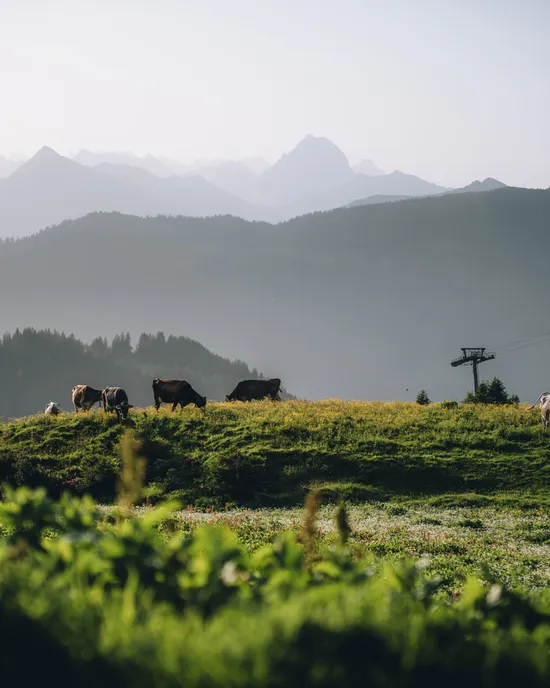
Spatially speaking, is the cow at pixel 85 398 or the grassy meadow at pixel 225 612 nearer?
the grassy meadow at pixel 225 612

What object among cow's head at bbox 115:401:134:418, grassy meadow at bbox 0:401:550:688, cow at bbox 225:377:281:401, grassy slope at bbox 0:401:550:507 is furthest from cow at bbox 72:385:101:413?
grassy meadow at bbox 0:401:550:688

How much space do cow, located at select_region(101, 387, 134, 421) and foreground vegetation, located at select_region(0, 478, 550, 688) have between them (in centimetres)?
4057

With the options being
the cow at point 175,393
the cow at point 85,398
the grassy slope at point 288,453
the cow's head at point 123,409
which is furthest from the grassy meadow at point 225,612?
the cow at point 85,398

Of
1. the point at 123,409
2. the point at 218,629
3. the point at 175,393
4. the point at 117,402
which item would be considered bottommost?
the point at 218,629

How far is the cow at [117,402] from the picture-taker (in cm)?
4475

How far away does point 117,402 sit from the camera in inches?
1826

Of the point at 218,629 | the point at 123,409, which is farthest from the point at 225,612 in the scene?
the point at 123,409

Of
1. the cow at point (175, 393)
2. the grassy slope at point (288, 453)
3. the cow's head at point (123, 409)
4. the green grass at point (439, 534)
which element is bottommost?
the green grass at point (439, 534)

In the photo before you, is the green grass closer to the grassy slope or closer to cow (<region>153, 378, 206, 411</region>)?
the grassy slope

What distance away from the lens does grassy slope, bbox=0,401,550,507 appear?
3475cm

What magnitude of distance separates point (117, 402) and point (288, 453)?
44.8 feet

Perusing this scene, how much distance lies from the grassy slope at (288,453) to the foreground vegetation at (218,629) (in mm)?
27937

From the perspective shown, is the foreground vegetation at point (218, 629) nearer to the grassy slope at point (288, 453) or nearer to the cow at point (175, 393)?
the grassy slope at point (288, 453)

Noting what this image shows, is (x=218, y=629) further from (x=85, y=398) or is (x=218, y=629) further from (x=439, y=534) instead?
(x=85, y=398)
